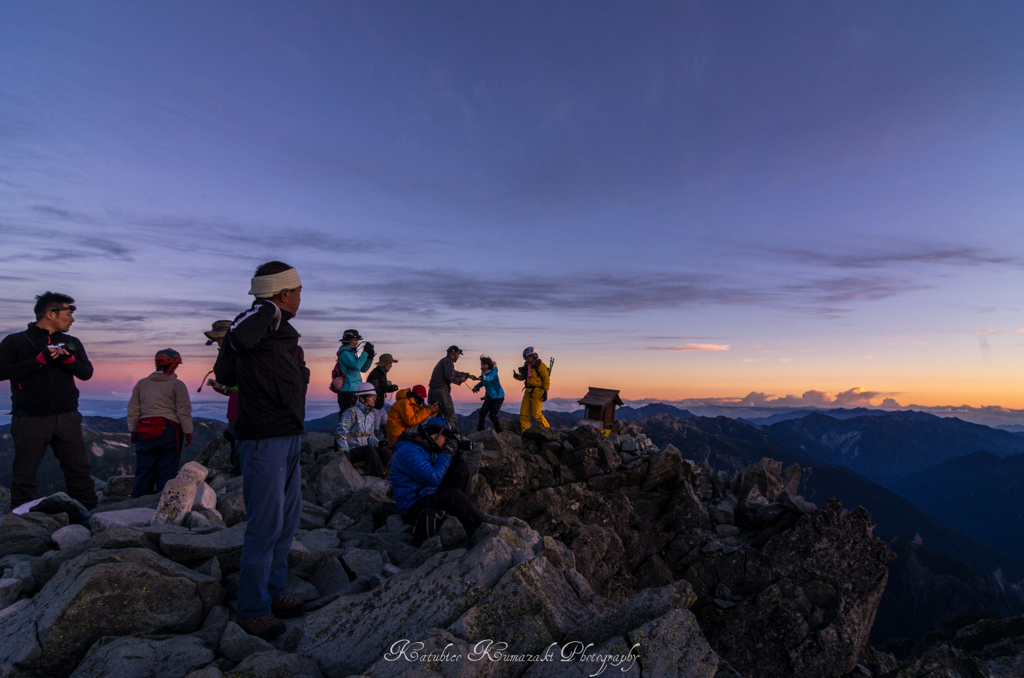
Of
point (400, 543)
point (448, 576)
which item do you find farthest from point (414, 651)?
point (400, 543)

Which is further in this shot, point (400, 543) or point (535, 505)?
point (535, 505)

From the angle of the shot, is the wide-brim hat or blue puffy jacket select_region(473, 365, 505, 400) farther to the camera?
blue puffy jacket select_region(473, 365, 505, 400)

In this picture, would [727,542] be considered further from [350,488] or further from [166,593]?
[166,593]

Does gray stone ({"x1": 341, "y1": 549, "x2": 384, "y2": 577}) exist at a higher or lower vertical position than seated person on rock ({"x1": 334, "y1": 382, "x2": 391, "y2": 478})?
lower

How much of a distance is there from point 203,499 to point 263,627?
4.84 m

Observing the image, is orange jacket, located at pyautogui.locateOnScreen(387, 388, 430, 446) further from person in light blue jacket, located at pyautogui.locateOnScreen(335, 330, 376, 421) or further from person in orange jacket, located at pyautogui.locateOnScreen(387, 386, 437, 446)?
person in light blue jacket, located at pyautogui.locateOnScreen(335, 330, 376, 421)

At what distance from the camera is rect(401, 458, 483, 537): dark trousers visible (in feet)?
27.9

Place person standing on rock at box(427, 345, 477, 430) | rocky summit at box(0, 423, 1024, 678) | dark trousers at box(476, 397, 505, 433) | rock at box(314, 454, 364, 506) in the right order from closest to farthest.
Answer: rocky summit at box(0, 423, 1024, 678)
rock at box(314, 454, 364, 506)
person standing on rock at box(427, 345, 477, 430)
dark trousers at box(476, 397, 505, 433)

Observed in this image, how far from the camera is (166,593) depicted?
6109mm

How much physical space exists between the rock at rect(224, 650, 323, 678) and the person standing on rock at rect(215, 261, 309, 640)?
774 mm

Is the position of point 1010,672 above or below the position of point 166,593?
below

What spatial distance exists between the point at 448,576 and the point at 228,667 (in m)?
2.41

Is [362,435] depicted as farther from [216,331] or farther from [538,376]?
[538,376]

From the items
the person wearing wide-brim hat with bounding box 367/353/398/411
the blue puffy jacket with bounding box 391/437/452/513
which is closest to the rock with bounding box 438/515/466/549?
the blue puffy jacket with bounding box 391/437/452/513
